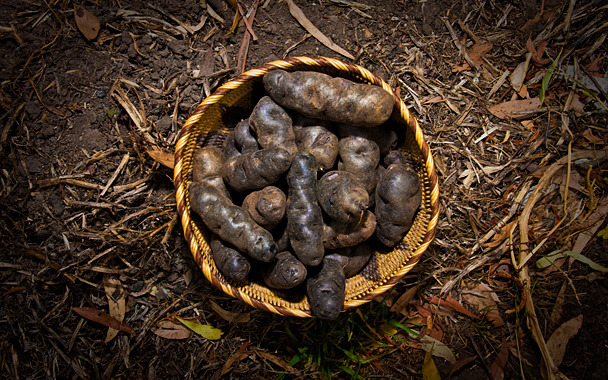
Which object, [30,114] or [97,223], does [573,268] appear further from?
[30,114]

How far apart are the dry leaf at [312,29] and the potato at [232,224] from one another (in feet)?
4.63

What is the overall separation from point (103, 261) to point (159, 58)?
1.45m

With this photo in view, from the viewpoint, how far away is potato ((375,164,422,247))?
2100 millimetres

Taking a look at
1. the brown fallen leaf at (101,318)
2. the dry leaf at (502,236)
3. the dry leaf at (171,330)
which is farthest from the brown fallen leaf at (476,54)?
the brown fallen leaf at (101,318)

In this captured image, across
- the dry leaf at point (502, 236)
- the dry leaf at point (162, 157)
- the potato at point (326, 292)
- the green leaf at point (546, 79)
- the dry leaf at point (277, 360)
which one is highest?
the green leaf at point (546, 79)

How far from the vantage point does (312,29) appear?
2674 mm

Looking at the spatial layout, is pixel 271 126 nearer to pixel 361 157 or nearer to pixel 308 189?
pixel 308 189

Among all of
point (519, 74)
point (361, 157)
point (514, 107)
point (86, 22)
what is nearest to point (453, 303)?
point (361, 157)

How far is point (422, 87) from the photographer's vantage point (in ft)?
8.82

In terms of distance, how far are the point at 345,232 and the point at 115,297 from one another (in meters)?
1.62

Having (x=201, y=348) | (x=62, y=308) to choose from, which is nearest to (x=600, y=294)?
(x=201, y=348)

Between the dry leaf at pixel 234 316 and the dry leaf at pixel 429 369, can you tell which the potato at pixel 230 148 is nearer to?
the dry leaf at pixel 234 316

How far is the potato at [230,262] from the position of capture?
6.59 feet

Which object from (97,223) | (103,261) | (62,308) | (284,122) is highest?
(284,122)
